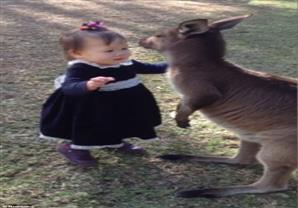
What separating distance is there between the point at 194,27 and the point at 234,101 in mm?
405

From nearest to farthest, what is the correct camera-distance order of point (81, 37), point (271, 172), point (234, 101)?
point (271, 172) < point (234, 101) < point (81, 37)

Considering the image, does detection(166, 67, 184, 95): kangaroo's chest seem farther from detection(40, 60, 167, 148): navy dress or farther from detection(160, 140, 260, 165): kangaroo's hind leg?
detection(160, 140, 260, 165): kangaroo's hind leg

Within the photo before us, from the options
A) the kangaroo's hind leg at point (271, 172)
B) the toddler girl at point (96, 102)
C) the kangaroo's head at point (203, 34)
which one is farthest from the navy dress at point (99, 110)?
the kangaroo's hind leg at point (271, 172)

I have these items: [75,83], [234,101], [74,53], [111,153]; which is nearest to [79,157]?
[111,153]

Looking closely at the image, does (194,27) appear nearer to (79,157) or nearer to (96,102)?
(96,102)

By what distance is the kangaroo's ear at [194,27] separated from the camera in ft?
9.77

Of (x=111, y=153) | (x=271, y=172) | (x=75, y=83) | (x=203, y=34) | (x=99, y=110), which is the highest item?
(x=203, y=34)

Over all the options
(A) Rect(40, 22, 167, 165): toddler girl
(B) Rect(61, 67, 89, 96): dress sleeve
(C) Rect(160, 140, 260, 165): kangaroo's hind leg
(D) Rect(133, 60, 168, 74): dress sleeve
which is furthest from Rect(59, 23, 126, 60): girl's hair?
(C) Rect(160, 140, 260, 165): kangaroo's hind leg

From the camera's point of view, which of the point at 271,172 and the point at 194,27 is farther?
the point at 194,27

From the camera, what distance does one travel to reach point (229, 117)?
2.94 m

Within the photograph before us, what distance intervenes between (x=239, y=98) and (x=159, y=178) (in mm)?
524

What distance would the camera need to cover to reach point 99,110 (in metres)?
2.99

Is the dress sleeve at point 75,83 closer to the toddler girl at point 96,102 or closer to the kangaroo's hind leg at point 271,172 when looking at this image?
the toddler girl at point 96,102

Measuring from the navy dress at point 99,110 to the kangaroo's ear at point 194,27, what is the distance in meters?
0.34
